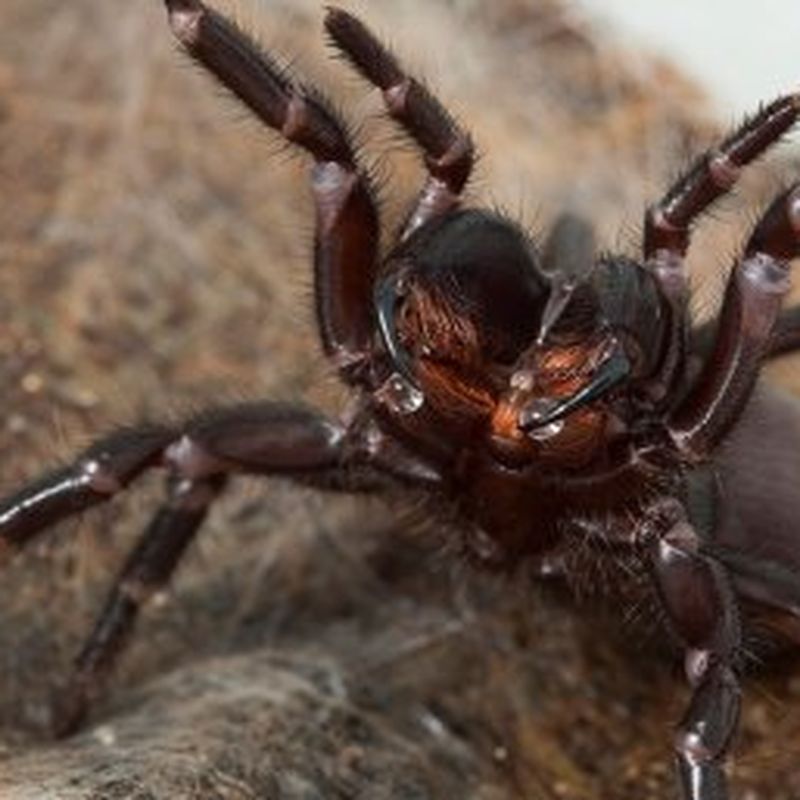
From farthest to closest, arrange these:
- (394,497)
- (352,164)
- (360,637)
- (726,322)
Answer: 1. (360,637)
2. (394,497)
3. (352,164)
4. (726,322)

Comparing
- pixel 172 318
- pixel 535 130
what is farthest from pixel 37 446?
pixel 535 130

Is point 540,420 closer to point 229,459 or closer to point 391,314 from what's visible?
point 391,314

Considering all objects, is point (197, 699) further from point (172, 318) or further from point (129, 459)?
point (172, 318)

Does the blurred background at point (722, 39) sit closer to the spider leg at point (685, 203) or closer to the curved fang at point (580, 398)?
the spider leg at point (685, 203)

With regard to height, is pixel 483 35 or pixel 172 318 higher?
pixel 483 35

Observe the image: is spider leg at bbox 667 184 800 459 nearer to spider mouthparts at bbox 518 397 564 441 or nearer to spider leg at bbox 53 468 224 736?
spider mouthparts at bbox 518 397 564 441

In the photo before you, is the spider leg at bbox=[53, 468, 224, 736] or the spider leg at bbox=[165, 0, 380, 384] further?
the spider leg at bbox=[53, 468, 224, 736]

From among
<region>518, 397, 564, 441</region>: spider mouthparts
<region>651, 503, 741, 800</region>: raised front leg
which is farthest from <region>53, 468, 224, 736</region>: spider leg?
<region>651, 503, 741, 800</region>: raised front leg

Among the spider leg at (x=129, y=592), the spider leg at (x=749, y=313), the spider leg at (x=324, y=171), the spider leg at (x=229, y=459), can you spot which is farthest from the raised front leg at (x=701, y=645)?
the spider leg at (x=129, y=592)
